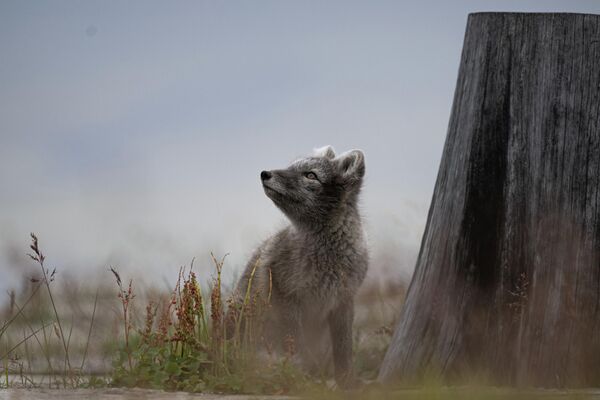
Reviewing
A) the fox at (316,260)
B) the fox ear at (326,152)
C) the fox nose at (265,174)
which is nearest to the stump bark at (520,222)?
the fox at (316,260)

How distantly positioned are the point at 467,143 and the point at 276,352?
290 centimetres

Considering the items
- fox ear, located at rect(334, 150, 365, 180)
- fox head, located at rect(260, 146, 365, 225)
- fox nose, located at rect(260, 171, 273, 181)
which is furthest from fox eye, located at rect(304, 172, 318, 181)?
fox nose, located at rect(260, 171, 273, 181)

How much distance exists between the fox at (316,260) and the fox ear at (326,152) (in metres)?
0.22

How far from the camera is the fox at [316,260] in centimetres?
684

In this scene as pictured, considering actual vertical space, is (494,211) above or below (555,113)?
below

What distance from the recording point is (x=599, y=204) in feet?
19.2

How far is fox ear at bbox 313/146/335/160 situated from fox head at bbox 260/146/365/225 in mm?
253

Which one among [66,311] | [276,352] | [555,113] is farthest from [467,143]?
[66,311]

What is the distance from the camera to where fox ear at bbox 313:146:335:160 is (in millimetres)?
7542

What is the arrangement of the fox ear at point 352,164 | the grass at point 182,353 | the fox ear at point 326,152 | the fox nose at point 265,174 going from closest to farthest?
the grass at point 182,353, the fox nose at point 265,174, the fox ear at point 352,164, the fox ear at point 326,152

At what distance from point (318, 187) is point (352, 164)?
44 cm

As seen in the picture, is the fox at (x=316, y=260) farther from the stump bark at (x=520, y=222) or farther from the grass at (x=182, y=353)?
the stump bark at (x=520, y=222)

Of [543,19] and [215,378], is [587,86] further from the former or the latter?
[215,378]

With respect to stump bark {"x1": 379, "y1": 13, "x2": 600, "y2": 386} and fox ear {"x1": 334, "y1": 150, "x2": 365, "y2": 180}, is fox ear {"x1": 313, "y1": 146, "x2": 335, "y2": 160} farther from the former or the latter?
stump bark {"x1": 379, "y1": 13, "x2": 600, "y2": 386}
